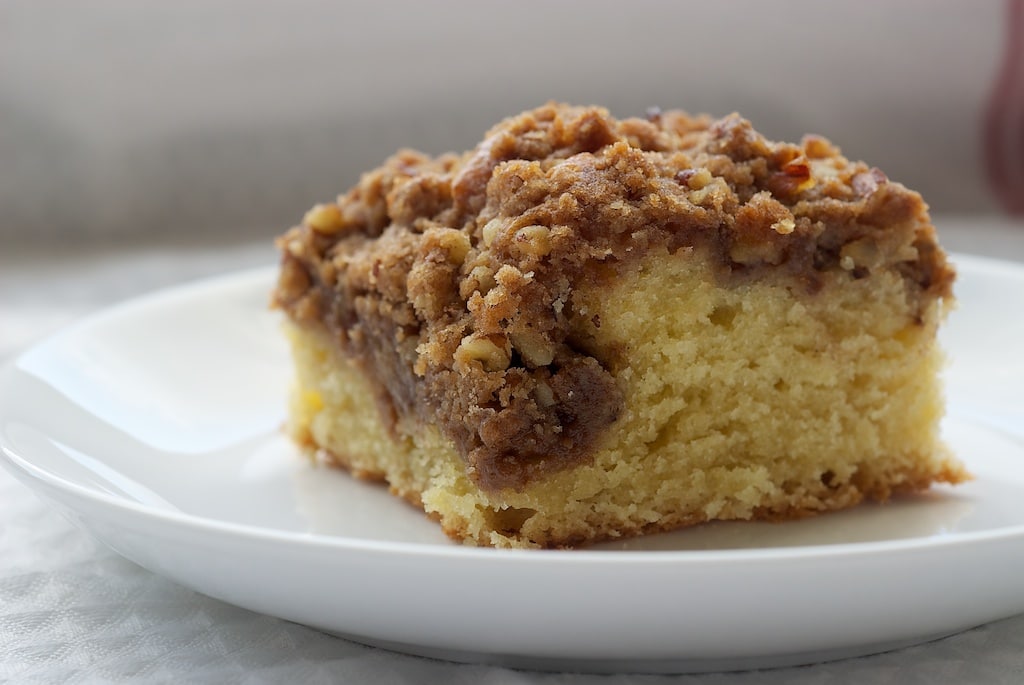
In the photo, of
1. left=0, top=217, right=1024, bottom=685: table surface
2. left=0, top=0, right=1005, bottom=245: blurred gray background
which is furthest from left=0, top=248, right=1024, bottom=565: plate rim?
left=0, top=0, right=1005, bottom=245: blurred gray background

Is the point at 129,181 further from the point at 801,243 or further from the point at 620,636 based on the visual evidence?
the point at 620,636

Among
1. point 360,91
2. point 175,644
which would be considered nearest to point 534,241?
point 175,644

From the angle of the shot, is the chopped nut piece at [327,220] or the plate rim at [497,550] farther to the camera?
the chopped nut piece at [327,220]

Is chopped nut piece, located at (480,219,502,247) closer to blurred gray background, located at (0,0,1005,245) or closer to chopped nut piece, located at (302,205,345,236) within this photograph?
chopped nut piece, located at (302,205,345,236)

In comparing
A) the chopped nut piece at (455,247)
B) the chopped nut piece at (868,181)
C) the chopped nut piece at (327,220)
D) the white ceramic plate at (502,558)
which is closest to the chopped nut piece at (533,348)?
the chopped nut piece at (455,247)

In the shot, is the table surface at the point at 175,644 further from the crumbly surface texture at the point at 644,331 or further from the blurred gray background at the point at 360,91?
the blurred gray background at the point at 360,91

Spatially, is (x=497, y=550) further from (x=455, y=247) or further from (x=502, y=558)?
(x=455, y=247)

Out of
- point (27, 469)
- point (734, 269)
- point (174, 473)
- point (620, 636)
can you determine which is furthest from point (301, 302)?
point (620, 636)
